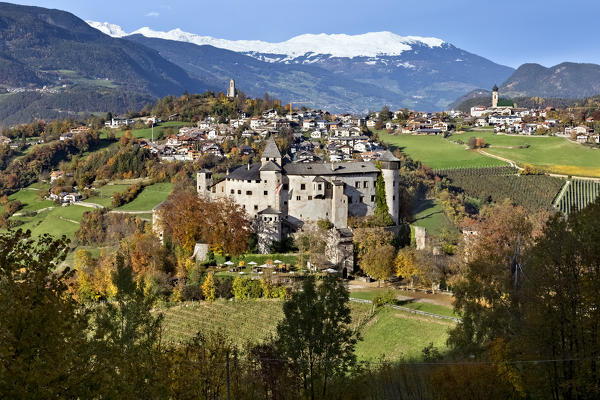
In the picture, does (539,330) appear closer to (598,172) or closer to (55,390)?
(55,390)

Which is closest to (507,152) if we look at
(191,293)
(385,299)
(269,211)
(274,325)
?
(269,211)

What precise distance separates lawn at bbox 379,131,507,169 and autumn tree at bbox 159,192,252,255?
187 ft

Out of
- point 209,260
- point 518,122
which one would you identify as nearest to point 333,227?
point 209,260

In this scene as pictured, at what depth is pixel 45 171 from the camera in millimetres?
110062

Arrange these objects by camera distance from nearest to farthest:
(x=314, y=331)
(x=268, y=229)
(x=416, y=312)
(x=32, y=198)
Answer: (x=314, y=331) → (x=416, y=312) → (x=268, y=229) → (x=32, y=198)

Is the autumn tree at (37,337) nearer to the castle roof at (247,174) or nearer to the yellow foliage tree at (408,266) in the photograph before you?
the yellow foliage tree at (408,266)

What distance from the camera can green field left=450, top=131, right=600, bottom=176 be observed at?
93.2 m

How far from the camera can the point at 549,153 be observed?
342ft

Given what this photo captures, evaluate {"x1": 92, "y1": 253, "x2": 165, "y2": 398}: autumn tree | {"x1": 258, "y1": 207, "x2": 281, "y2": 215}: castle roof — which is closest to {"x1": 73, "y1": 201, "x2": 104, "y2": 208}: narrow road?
{"x1": 258, "y1": 207, "x2": 281, "y2": 215}: castle roof

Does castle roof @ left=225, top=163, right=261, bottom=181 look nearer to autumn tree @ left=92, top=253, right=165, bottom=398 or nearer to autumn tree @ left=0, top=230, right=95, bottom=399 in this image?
autumn tree @ left=92, top=253, right=165, bottom=398

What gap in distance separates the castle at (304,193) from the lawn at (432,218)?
12064mm

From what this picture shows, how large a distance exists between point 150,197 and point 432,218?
1535 inches

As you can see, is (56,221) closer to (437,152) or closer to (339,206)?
(339,206)

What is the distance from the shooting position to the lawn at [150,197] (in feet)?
266
